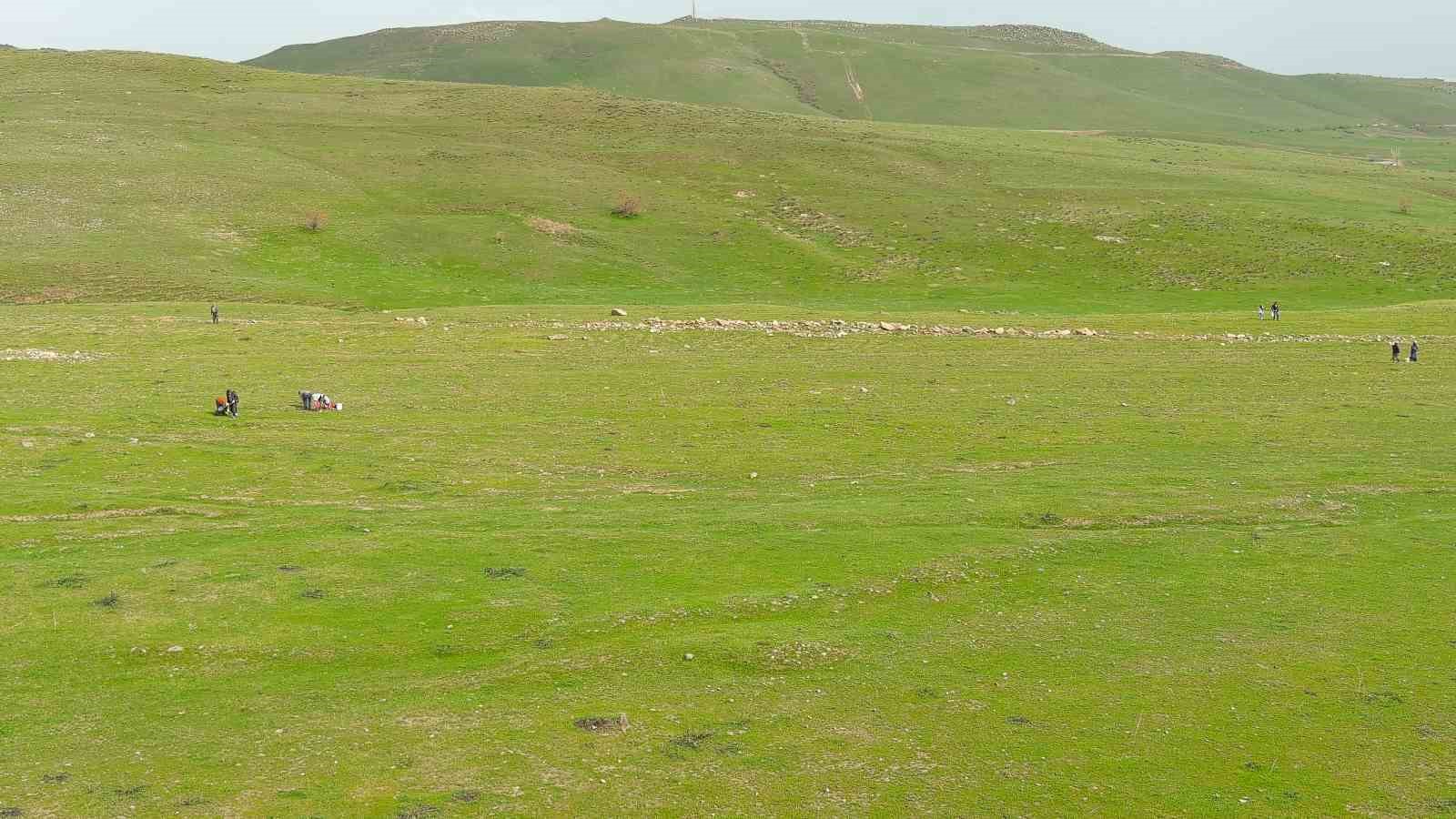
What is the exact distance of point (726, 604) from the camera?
24656 millimetres

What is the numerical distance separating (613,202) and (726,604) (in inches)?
3382

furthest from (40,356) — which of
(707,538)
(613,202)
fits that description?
(613,202)

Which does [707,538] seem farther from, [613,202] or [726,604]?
[613,202]

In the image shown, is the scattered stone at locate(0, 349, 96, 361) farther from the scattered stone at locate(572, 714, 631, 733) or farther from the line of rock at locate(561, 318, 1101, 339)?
the scattered stone at locate(572, 714, 631, 733)

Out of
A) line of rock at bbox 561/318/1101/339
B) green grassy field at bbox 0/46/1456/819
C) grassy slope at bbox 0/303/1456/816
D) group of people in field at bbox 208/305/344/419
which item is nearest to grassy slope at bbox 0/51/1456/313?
green grassy field at bbox 0/46/1456/819

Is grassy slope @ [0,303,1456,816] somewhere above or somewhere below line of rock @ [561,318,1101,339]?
below

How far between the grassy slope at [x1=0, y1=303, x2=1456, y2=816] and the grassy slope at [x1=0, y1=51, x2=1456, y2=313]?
1520 inches

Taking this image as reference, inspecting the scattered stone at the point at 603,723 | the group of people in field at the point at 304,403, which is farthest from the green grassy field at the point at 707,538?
the group of people in field at the point at 304,403

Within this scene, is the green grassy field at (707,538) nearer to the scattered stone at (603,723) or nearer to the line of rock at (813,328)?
the scattered stone at (603,723)

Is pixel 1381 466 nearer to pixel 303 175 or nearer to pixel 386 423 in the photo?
pixel 386 423

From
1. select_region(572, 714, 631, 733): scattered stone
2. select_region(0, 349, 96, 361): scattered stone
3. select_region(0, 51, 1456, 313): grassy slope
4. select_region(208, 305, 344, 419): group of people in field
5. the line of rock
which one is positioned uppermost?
select_region(0, 51, 1456, 313): grassy slope

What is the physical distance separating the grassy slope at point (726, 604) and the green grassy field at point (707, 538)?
0.39 feet

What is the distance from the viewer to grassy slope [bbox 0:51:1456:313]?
84.9 meters

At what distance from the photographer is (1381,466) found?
37.2m
